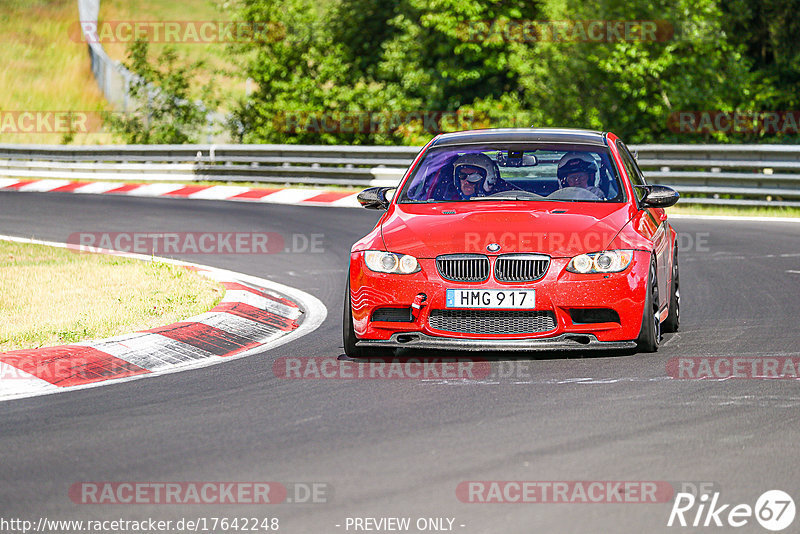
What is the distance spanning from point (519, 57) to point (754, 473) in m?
31.4

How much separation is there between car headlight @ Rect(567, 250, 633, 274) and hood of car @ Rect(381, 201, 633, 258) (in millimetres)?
50

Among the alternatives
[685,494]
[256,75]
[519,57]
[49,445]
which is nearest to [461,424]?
[685,494]

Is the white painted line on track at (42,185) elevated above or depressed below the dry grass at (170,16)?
below

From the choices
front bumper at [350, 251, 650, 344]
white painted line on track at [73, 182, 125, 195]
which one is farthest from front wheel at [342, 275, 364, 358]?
A: white painted line on track at [73, 182, 125, 195]

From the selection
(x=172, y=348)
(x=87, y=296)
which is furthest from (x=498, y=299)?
(x=87, y=296)

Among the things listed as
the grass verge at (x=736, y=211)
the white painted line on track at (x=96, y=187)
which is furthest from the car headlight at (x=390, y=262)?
the white painted line on track at (x=96, y=187)

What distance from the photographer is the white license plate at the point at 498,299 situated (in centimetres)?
780

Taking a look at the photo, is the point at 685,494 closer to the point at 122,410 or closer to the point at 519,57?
the point at 122,410

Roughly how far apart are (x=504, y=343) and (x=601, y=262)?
82cm

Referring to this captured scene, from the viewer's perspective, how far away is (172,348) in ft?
28.2

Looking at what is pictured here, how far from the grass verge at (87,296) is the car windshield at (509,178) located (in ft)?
7.07

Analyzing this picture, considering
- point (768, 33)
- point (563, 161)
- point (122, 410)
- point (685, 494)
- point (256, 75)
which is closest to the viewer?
point (685, 494)

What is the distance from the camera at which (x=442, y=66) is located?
36.9 meters

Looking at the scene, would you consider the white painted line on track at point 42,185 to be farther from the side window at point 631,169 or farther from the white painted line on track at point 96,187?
the side window at point 631,169
